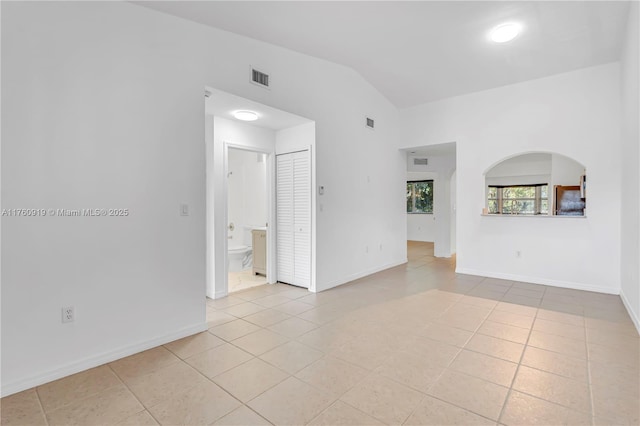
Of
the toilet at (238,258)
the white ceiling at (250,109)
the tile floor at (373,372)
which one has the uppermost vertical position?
the white ceiling at (250,109)

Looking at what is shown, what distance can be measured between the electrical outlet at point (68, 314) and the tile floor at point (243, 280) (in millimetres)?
2279

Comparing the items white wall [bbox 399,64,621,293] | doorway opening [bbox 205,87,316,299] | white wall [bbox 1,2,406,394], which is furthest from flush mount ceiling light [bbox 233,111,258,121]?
white wall [bbox 399,64,621,293]

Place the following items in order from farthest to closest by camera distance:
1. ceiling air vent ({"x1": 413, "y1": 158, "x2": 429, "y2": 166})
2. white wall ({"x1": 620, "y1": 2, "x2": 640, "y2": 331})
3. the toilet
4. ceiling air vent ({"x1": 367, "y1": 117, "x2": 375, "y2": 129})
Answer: ceiling air vent ({"x1": 413, "y1": 158, "x2": 429, "y2": 166}), the toilet, ceiling air vent ({"x1": 367, "y1": 117, "x2": 375, "y2": 129}), white wall ({"x1": 620, "y1": 2, "x2": 640, "y2": 331})

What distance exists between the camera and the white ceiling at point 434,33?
122 inches

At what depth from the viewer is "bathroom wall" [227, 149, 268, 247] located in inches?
251

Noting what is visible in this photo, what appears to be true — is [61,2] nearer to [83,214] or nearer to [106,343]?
[83,214]

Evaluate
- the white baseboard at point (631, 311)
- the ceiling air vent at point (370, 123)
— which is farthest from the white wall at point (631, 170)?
the ceiling air vent at point (370, 123)

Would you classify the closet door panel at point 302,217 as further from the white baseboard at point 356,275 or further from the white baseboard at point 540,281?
the white baseboard at point 540,281

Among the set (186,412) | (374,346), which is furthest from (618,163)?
(186,412)

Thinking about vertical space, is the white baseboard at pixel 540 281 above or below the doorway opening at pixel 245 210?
below

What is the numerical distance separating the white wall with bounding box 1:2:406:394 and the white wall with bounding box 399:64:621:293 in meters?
3.66

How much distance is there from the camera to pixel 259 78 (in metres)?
3.56

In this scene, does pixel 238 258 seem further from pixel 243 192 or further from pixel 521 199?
pixel 521 199

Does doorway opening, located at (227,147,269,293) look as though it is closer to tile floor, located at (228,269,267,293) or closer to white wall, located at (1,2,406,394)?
tile floor, located at (228,269,267,293)
